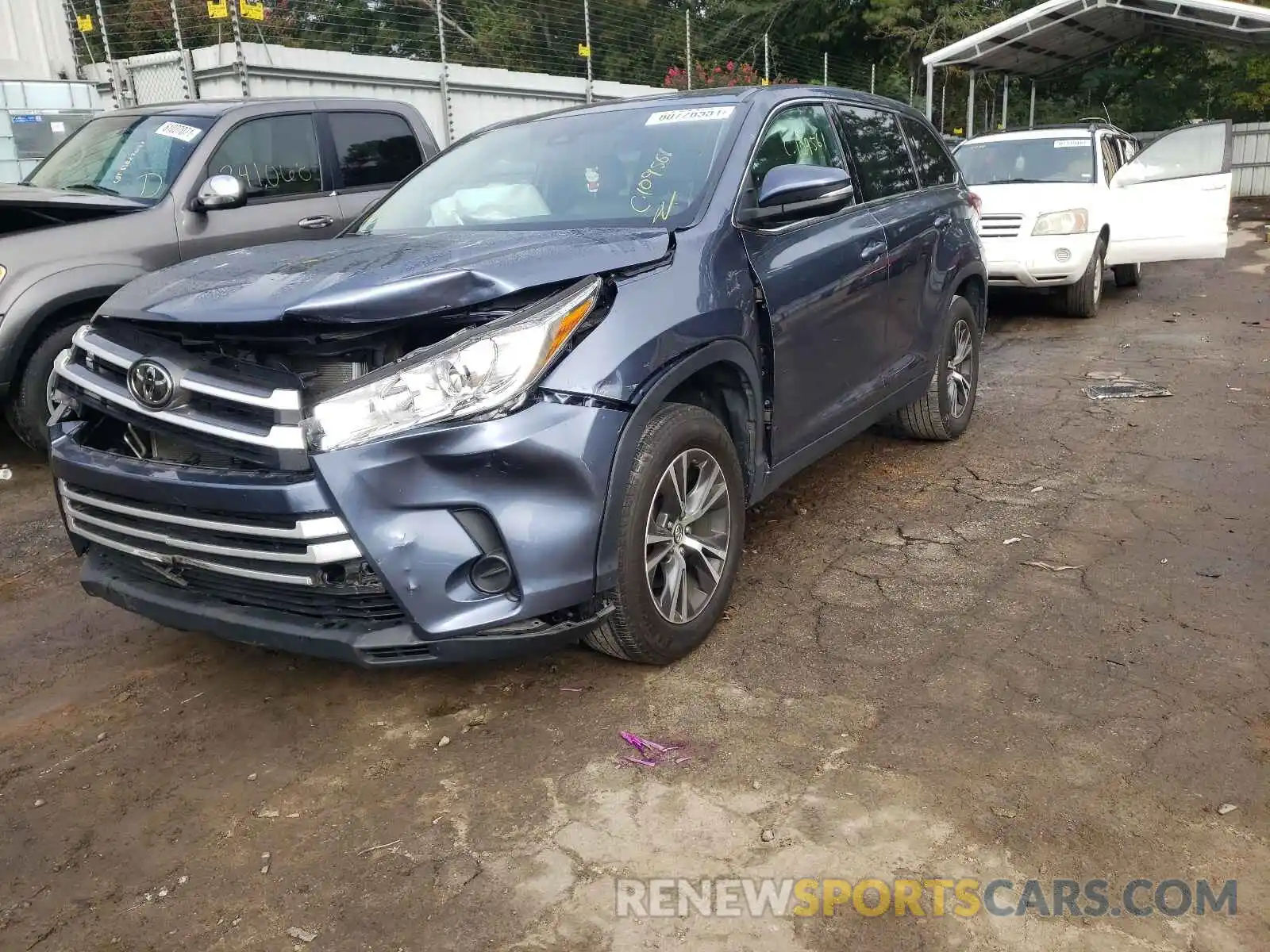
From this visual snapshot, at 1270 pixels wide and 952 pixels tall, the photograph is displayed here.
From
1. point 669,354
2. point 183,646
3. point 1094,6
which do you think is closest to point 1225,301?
point 1094,6

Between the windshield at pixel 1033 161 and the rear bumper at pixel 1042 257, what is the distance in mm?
1010

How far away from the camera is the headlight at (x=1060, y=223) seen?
29.1 feet

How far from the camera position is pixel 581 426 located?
108 inches

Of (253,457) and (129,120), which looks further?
(129,120)

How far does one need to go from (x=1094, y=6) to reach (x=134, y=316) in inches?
585

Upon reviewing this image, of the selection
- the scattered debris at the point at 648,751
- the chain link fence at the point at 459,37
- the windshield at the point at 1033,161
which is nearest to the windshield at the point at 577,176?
the scattered debris at the point at 648,751

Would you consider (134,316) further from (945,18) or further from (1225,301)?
(945,18)

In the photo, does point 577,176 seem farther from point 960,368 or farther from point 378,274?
point 960,368

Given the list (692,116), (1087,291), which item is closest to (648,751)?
(692,116)

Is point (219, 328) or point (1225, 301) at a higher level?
point (219, 328)

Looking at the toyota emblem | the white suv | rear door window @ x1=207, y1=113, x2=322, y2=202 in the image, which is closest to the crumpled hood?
the toyota emblem

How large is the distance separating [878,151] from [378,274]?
2.94 meters

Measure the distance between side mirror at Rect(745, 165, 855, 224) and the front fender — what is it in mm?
3574

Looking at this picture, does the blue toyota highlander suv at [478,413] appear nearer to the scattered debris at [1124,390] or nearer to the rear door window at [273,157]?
the rear door window at [273,157]
